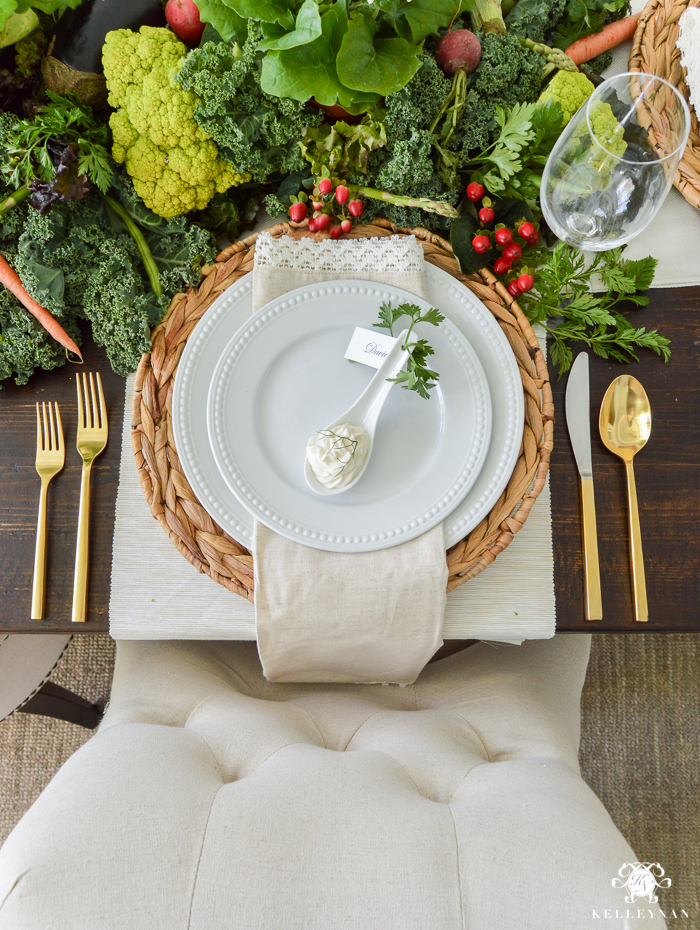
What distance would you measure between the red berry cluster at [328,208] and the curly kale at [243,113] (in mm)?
49

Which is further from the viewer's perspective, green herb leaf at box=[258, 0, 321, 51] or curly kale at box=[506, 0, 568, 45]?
curly kale at box=[506, 0, 568, 45]

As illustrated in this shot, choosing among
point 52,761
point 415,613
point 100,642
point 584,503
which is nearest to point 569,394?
point 584,503

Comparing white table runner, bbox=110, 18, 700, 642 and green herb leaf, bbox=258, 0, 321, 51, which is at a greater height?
green herb leaf, bbox=258, 0, 321, 51

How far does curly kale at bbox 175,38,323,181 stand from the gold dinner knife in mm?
498

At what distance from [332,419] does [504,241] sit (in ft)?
1.14

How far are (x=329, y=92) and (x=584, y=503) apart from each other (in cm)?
63

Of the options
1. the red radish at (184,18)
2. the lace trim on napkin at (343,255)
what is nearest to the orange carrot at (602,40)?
the lace trim on napkin at (343,255)

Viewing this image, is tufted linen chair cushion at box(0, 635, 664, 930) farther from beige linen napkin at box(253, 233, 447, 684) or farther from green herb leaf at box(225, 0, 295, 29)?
green herb leaf at box(225, 0, 295, 29)

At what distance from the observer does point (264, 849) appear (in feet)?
1.79

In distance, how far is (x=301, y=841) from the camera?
1.82 feet

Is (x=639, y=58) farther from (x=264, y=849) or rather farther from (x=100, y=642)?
(x=100, y=642)

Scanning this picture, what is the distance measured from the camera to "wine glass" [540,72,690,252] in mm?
687

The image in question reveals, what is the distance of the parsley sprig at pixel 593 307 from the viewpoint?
0.79 metres

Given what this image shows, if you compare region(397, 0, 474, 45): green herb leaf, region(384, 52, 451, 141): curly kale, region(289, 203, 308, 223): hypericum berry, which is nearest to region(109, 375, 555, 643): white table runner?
region(289, 203, 308, 223): hypericum berry
